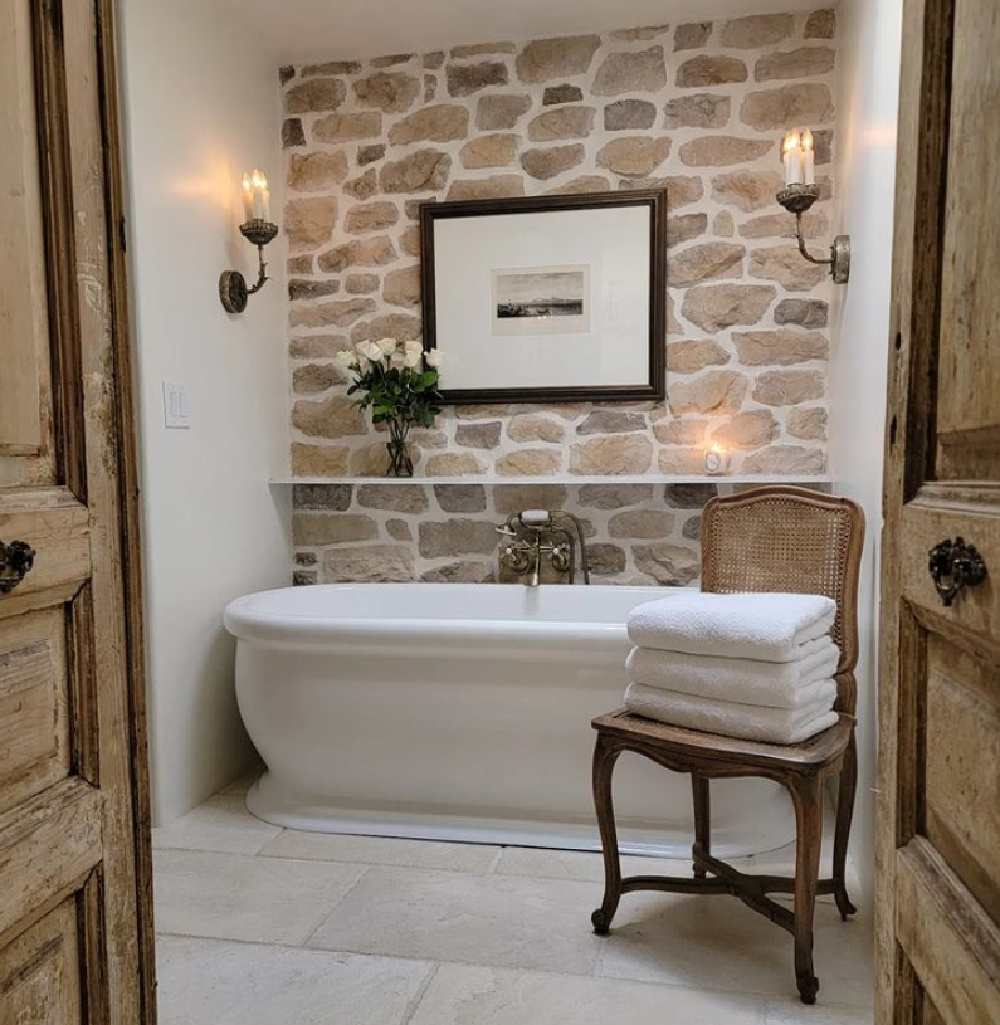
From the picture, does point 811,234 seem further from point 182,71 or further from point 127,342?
point 127,342

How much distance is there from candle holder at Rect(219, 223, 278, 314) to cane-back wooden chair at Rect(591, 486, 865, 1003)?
170cm

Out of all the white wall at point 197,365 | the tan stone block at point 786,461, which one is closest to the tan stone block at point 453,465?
the white wall at point 197,365

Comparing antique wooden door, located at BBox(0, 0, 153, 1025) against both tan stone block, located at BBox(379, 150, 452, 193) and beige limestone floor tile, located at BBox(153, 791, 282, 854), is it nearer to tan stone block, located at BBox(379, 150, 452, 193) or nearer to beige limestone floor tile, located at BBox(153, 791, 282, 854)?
beige limestone floor tile, located at BBox(153, 791, 282, 854)

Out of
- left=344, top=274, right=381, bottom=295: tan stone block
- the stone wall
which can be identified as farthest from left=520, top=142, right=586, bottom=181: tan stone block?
left=344, top=274, right=381, bottom=295: tan stone block

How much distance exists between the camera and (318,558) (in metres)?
3.31

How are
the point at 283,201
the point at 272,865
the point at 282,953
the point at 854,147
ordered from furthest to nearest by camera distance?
the point at 283,201 < the point at 854,147 < the point at 272,865 < the point at 282,953

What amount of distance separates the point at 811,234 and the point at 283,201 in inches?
77.1

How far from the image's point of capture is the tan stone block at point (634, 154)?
297cm

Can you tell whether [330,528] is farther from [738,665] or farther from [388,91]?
[738,665]

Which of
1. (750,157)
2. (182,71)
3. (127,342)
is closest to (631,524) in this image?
(750,157)

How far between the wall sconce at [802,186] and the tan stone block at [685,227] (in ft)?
1.37

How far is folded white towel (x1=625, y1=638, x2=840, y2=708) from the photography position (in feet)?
5.57

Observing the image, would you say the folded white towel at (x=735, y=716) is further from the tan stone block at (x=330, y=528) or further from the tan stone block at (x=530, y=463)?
the tan stone block at (x=330, y=528)

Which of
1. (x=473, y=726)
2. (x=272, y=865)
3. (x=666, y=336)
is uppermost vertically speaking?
(x=666, y=336)
